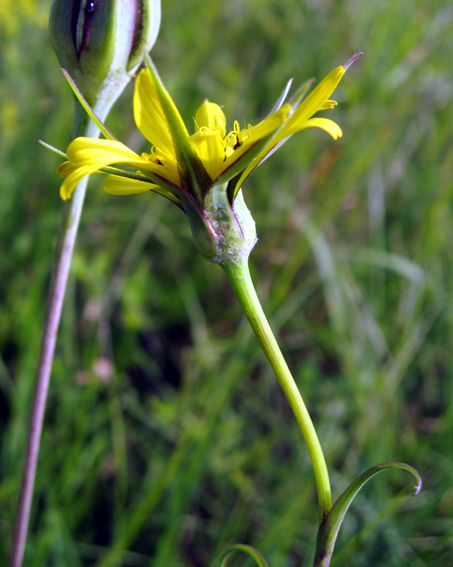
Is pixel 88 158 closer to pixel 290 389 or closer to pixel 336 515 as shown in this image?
pixel 290 389

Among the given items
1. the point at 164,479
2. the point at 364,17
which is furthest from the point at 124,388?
the point at 364,17

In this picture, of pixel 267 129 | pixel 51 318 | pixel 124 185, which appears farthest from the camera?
pixel 51 318

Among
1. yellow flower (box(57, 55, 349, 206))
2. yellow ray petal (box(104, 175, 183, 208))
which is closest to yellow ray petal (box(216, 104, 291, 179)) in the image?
yellow flower (box(57, 55, 349, 206))

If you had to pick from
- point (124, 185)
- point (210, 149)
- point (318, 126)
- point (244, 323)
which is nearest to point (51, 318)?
point (124, 185)

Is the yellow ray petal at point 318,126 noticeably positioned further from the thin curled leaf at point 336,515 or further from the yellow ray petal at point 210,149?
the thin curled leaf at point 336,515

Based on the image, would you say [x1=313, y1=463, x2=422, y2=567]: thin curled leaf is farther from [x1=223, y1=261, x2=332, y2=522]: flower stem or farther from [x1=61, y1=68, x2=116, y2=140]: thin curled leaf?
[x1=61, y1=68, x2=116, y2=140]: thin curled leaf

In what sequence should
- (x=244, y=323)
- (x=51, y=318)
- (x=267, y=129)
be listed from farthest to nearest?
(x=244, y=323), (x=51, y=318), (x=267, y=129)

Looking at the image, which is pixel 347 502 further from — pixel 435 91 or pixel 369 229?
pixel 435 91
